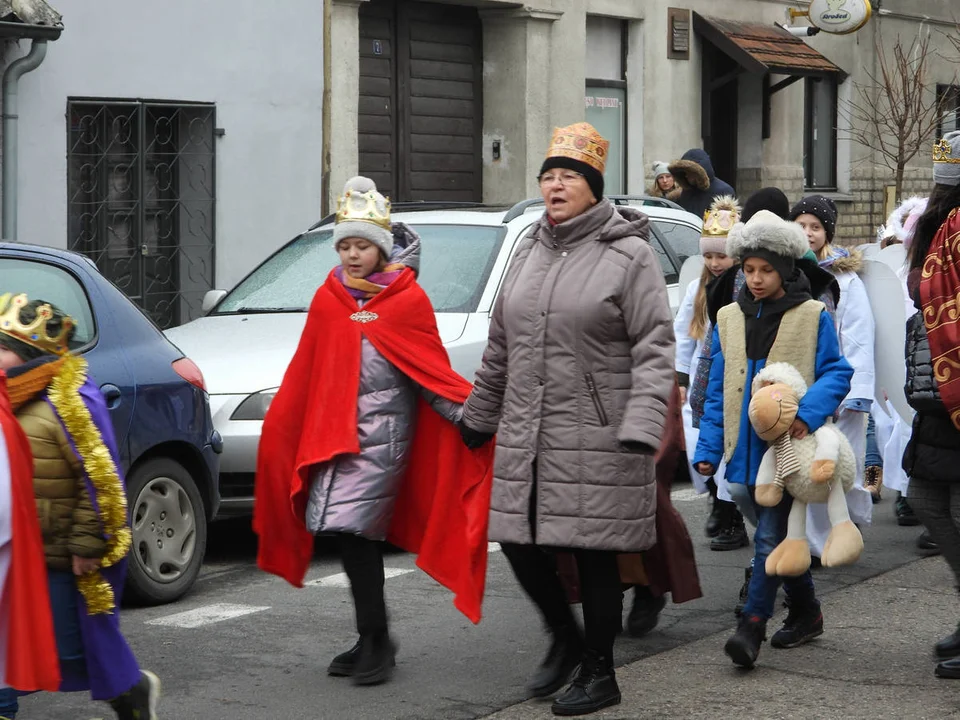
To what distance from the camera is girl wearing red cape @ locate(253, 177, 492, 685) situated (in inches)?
244

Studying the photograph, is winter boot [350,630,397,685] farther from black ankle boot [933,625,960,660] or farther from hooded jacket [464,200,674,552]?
black ankle boot [933,625,960,660]

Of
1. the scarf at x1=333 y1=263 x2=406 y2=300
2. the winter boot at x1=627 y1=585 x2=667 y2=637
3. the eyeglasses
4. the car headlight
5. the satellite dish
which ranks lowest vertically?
the winter boot at x1=627 y1=585 x2=667 y2=637

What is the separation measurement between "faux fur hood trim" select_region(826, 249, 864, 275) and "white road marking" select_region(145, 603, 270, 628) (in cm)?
293

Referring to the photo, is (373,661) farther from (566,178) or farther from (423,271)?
(423,271)

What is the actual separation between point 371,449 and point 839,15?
1828 centimetres

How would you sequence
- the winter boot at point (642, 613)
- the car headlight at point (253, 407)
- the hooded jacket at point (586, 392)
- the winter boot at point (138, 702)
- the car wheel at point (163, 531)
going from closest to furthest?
the winter boot at point (138, 702) → the hooded jacket at point (586, 392) → the winter boot at point (642, 613) → the car wheel at point (163, 531) → the car headlight at point (253, 407)

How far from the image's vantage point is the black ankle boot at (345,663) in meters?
6.24

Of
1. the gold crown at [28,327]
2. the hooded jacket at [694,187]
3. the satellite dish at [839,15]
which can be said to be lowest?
the gold crown at [28,327]

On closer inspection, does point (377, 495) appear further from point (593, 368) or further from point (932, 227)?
point (932, 227)

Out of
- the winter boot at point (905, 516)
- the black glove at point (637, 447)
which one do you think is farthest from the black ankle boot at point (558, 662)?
Result: the winter boot at point (905, 516)

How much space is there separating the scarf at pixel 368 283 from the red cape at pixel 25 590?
179cm

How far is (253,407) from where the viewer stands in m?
8.52

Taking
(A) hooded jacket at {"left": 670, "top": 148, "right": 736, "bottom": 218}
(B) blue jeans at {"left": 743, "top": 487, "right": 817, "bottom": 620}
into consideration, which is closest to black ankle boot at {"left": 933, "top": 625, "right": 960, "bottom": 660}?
(B) blue jeans at {"left": 743, "top": 487, "right": 817, "bottom": 620}

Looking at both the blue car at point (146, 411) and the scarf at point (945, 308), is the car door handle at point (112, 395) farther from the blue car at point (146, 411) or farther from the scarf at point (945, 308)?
the scarf at point (945, 308)
